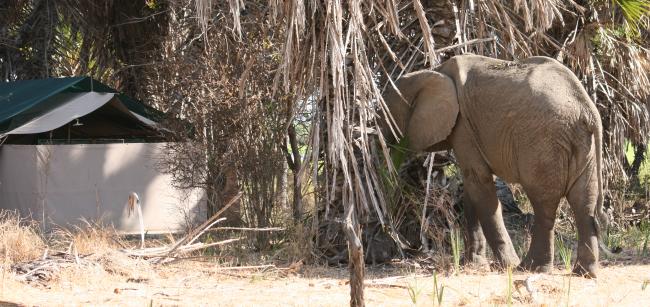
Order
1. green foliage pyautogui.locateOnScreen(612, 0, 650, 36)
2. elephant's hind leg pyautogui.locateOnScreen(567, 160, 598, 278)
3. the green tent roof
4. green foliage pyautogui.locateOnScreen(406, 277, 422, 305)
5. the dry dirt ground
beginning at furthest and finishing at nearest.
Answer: the green tent roof, green foliage pyautogui.locateOnScreen(612, 0, 650, 36), elephant's hind leg pyautogui.locateOnScreen(567, 160, 598, 278), the dry dirt ground, green foliage pyautogui.locateOnScreen(406, 277, 422, 305)

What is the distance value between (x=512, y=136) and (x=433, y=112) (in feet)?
2.68

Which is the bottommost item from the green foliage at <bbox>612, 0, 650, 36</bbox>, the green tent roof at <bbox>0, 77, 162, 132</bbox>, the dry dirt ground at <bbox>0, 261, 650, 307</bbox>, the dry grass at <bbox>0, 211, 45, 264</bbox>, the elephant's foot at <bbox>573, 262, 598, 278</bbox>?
the dry dirt ground at <bbox>0, 261, 650, 307</bbox>

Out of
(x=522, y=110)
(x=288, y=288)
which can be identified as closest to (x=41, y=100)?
(x=288, y=288)

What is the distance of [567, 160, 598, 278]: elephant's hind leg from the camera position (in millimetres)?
7906

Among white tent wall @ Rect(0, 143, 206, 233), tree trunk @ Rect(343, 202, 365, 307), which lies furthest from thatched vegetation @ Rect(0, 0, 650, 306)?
tree trunk @ Rect(343, 202, 365, 307)

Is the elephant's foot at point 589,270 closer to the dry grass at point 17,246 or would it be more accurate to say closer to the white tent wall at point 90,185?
the dry grass at point 17,246

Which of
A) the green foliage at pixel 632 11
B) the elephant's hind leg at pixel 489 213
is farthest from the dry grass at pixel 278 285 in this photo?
the green foliage at pixel 632 11

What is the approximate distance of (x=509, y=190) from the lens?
1210 cm

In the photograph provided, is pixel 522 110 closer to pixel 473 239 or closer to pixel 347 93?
pixel 473 239

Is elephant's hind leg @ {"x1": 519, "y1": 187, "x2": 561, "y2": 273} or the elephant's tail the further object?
elephant's hind leg @ {"x1": 519, "y1": 187, "x2": 561, "y2": 273}

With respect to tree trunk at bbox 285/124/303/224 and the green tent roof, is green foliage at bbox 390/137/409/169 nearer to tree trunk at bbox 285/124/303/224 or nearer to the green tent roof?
tree trunk at bbox 285/124/303/224

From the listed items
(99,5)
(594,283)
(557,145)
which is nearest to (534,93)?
(557,145)

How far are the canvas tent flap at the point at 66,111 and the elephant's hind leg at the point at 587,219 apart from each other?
284 inches

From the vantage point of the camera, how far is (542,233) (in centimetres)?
821
